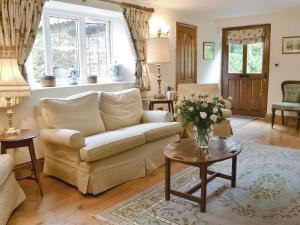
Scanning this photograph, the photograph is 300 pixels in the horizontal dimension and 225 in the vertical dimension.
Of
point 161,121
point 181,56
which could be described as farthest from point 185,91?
point 161,121

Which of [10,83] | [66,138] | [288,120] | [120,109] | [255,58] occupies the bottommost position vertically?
[288,120]

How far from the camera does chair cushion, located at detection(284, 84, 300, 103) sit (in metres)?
5.68

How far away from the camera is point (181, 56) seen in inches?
228

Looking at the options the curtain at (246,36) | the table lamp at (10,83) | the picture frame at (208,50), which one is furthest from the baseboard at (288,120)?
the table lamp at (10,83)

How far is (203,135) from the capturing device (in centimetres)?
263

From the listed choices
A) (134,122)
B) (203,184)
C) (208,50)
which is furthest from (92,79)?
(208,50)

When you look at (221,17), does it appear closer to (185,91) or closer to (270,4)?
(270,4)

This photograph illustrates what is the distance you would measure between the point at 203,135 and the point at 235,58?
472 cm

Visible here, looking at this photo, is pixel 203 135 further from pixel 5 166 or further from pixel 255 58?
pixel 255 58

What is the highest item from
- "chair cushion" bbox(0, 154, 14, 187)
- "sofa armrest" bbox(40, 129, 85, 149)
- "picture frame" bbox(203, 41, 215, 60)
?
"picture frame" bbox(203, 41, 215, 60)

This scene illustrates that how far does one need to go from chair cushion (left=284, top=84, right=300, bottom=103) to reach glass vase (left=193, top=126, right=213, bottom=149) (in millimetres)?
3830

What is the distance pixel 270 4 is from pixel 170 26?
1.85 m

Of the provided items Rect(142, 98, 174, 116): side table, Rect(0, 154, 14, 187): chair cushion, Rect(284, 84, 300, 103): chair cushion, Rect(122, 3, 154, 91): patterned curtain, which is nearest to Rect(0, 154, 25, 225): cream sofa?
Rect(0, 154, 14, 187): chair cushion

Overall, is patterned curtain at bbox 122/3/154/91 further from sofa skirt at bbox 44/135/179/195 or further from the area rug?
the area rug
